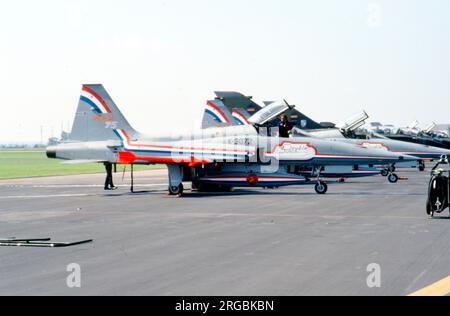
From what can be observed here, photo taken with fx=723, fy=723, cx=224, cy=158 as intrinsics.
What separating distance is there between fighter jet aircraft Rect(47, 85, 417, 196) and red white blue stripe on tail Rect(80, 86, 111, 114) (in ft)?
0.50

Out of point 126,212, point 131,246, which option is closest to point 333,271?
point 131,246

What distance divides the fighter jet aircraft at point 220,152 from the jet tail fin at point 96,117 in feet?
0.15

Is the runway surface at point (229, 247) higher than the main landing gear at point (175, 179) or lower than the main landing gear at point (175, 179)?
lower

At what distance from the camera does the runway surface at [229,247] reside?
1052cm

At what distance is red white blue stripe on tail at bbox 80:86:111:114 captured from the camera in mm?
33438

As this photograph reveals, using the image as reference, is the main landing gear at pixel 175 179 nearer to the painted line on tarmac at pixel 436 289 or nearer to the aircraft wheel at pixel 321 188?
the aircraft wheel at pixel 321 188

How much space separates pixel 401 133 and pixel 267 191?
26396mm

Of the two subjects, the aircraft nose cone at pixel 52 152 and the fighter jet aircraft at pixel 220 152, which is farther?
the aircraft nose cone at pixel 52 152

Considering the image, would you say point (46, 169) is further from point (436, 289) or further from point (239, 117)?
point (436, 289)

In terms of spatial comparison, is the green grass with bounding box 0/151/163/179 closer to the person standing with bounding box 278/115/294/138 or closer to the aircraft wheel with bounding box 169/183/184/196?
the aircraft wheel with bounding box 169/183/184/196

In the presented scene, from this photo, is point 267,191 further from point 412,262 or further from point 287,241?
point 412,262

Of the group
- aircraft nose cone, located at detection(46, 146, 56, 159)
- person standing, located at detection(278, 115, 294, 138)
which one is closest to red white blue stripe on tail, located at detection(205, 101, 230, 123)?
person standing, located at detection(278, 115, 294, 138)

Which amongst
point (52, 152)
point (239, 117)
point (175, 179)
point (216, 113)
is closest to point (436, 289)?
point (175, 179)

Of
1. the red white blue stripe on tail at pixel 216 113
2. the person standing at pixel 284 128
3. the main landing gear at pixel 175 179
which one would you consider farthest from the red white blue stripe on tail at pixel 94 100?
the red white blue stripe on tail at pixel 216 113
